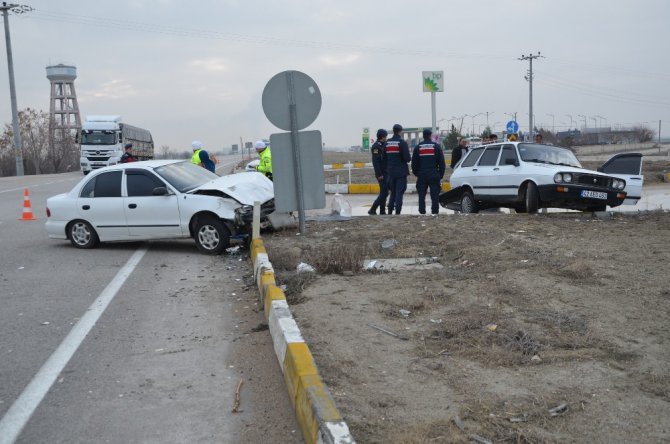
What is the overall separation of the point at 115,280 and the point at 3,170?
225ft

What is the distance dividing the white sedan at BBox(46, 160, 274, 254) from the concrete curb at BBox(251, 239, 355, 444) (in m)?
4.47

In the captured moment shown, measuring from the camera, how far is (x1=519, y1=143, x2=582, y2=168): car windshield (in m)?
13.4

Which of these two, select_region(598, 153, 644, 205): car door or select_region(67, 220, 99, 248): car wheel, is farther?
select_region(598, 153, 644, 205): car door

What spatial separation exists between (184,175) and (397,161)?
459 cm

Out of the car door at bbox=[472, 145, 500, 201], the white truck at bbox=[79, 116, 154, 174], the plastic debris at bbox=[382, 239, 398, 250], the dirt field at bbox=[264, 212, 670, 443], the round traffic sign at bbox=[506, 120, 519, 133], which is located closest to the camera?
the dirt field at bbox=[264, 212, 670, 443]

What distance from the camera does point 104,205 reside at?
11594mm

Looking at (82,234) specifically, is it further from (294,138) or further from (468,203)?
(468,203)

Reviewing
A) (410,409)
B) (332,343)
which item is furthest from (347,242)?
(410,409)

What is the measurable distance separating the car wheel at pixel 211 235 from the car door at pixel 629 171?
7458 mm

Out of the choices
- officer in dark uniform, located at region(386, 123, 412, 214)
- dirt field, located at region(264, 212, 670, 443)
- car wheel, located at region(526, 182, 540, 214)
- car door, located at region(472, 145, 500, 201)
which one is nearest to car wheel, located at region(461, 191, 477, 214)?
car door, located at region(472, 145, 500, 201)

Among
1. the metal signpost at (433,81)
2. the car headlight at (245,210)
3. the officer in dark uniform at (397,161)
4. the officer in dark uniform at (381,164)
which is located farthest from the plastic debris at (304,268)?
the metal signpost at (433,81)

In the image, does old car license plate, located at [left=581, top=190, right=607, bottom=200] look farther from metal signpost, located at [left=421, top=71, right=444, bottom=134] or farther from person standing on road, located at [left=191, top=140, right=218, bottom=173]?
metal signpost, located at [left=421, top=71, right=444, bottom=134]

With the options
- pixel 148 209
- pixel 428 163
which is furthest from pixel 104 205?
pixel 428 163

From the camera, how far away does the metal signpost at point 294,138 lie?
408 inches
